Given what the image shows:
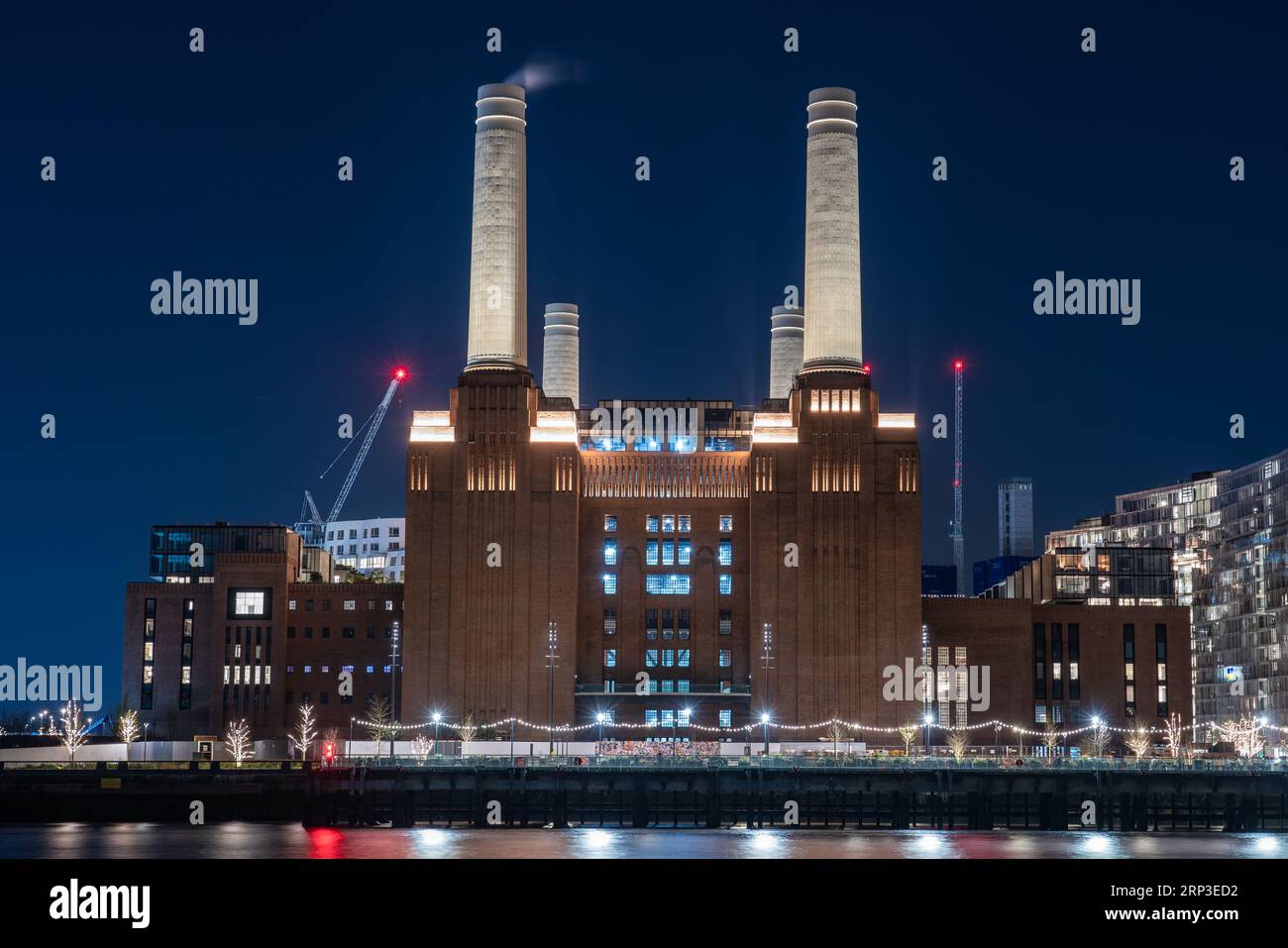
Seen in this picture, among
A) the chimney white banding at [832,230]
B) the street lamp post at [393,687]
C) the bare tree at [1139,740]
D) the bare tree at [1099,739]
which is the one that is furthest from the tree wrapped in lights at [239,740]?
the bare tree at [1139,740]

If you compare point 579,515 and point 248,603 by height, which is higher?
point 579,515

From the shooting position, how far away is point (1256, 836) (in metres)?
120

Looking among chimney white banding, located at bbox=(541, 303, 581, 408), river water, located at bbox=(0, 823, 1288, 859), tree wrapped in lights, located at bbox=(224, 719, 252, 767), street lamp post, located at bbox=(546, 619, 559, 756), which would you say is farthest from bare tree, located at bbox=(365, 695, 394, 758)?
chimney white banding, located at bbox=(541, 303, 581, 408)

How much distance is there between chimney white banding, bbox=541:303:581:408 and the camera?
191m

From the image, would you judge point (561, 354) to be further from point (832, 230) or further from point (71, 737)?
point (71, 737)

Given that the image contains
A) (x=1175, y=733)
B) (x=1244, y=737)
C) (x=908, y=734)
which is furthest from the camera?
(x=1244, y=737)

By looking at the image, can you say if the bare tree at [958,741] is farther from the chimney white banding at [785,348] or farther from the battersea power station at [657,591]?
the chimney white banding at [785,348]

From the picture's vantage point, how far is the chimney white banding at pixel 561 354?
626 ft

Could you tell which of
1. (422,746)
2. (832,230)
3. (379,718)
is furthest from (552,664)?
(832,230)

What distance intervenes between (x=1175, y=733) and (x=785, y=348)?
5715cm

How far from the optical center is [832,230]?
158 m

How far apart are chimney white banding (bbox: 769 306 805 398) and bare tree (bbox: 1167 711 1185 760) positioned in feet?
167

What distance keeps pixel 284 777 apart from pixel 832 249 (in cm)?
6552
